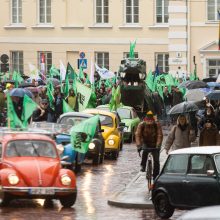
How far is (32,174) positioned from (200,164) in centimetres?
329

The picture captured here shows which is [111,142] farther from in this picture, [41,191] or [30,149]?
[41,191]

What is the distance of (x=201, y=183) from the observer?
2048 centimetres

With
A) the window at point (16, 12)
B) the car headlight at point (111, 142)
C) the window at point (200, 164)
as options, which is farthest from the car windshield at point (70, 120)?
the window at point (16, 12)

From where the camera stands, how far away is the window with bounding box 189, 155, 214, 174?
20.6 m

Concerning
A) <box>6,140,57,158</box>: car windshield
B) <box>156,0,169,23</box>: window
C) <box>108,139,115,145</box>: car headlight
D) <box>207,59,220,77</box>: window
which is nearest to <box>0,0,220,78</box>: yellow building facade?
<box>156,0,169,23</box>: window

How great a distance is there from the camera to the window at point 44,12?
74688 millimetres

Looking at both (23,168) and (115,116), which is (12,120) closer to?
(23,168)

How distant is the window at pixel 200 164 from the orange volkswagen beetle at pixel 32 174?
2614mm

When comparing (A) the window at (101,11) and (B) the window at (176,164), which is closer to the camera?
(B) the window at (176,164)

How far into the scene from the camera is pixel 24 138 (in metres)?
23.6

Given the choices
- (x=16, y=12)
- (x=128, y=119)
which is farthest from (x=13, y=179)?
(x=16, y=12)

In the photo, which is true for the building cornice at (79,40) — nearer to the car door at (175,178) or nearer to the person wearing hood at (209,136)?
the person wearing hood at (209,136)

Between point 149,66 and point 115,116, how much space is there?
37.1 m

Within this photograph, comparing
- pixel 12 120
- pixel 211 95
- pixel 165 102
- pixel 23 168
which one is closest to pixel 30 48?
pixel 165 102
